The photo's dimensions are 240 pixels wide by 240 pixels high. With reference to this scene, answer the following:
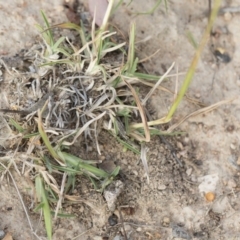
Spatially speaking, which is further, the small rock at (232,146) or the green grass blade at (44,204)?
the small rock at (232,146)

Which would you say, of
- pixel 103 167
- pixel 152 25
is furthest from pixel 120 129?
pixel 152 25

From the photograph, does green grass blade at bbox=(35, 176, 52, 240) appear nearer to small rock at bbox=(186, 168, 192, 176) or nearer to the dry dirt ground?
the dry dirt ground

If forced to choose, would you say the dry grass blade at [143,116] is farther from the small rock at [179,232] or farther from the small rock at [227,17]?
the small rock at [227,17]

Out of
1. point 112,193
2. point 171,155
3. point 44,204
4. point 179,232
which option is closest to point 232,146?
point 171,155

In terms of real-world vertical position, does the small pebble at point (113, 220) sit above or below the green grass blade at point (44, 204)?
below

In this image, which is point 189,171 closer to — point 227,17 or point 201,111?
point 201,111

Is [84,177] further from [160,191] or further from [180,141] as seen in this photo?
Result: [180,141]

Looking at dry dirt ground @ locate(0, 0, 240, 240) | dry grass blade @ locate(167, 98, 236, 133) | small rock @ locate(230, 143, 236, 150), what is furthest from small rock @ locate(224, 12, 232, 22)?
small rock @ locate(230, 143, 236, 150)

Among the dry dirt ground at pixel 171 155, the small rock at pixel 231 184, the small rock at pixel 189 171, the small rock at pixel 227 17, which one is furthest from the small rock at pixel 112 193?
the small rock at pixel 227 17
